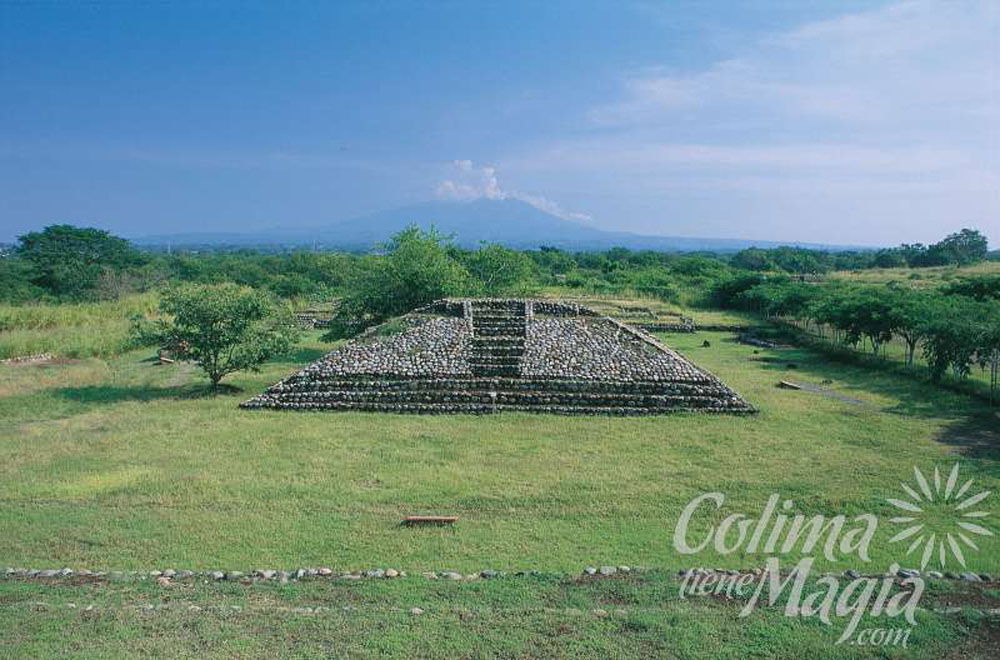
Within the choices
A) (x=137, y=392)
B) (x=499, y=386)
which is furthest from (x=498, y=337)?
(x=137, y=392)

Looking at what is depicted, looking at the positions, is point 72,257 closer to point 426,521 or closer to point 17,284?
point 17,284

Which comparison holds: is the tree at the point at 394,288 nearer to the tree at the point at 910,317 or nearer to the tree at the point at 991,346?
the tree at the point at 910,317

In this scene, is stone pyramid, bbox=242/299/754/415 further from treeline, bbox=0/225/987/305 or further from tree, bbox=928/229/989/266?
tree, bbox=928/229/989/266

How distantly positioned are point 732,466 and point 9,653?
37.3 ft

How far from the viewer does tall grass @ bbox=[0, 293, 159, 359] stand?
25344 mm

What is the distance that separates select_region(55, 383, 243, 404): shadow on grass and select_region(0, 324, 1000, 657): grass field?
0.50 ft

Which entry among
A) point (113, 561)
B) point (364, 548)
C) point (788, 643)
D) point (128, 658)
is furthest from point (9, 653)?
point (788, 643)

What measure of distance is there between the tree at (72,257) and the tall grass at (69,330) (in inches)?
686

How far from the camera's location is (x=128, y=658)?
6305 millimetres

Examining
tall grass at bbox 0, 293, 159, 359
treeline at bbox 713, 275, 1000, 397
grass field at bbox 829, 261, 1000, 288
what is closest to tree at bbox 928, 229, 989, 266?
grass field at bbox 829, 261, 1000, 288

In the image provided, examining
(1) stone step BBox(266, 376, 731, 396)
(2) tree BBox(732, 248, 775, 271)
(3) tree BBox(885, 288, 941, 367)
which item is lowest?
(1) stone step BBox(266, 376, 731, 396)

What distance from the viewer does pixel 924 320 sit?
2044 cm

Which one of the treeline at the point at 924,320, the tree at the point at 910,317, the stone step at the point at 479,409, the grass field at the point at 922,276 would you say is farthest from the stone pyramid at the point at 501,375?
the grass field at the point at 922,276

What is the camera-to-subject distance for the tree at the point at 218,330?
747 inches
